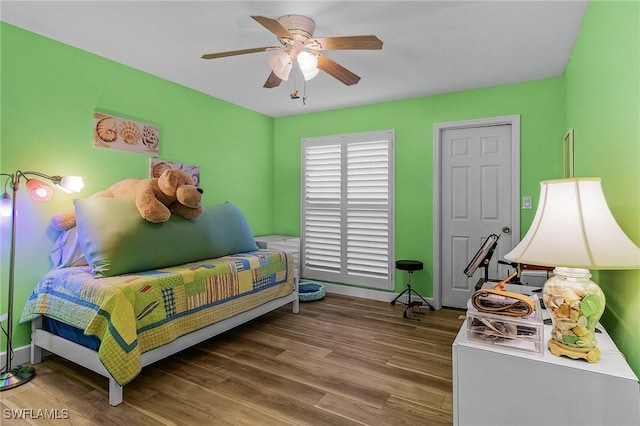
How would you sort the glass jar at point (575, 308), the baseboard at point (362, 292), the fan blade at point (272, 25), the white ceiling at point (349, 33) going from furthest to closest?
1. the baseboard at point (362, 292)
2. the white ceiling at point (349, 33)
3. the fan blade at point (272, 25)
4. the glass jar at point (575, 308)

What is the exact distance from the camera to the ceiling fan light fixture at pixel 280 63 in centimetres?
228

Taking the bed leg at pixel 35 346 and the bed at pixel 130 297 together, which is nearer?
the bed at pixel 130 297

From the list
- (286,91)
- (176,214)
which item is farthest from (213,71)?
(176,214)

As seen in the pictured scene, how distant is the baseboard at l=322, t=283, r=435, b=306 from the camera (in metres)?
4.31

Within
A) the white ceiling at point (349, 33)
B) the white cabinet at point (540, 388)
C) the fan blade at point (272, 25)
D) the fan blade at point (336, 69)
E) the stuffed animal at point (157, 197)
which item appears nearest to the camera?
the white cabinet at point (540, 388)

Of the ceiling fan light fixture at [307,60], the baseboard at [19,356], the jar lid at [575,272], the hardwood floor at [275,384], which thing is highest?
the ceiling fan light fixture at [307,60]

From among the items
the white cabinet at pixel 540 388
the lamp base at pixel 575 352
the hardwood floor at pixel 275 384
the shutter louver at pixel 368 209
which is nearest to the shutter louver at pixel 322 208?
the shutter louver at pixel 368 209

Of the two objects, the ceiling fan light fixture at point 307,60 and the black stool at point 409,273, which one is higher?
the ceiling fan light fixture at point 307,60

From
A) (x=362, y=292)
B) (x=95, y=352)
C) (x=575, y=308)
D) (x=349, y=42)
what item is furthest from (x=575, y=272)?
(x=362, y=292)

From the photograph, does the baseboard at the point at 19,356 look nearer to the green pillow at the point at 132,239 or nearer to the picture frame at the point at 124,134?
the green pillow at the point at 132,239

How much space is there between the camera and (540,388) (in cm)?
128

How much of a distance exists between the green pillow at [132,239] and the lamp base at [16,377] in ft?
2.68

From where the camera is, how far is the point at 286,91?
388 centimetres

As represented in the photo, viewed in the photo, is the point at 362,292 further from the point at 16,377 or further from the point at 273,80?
the point at 16,377
